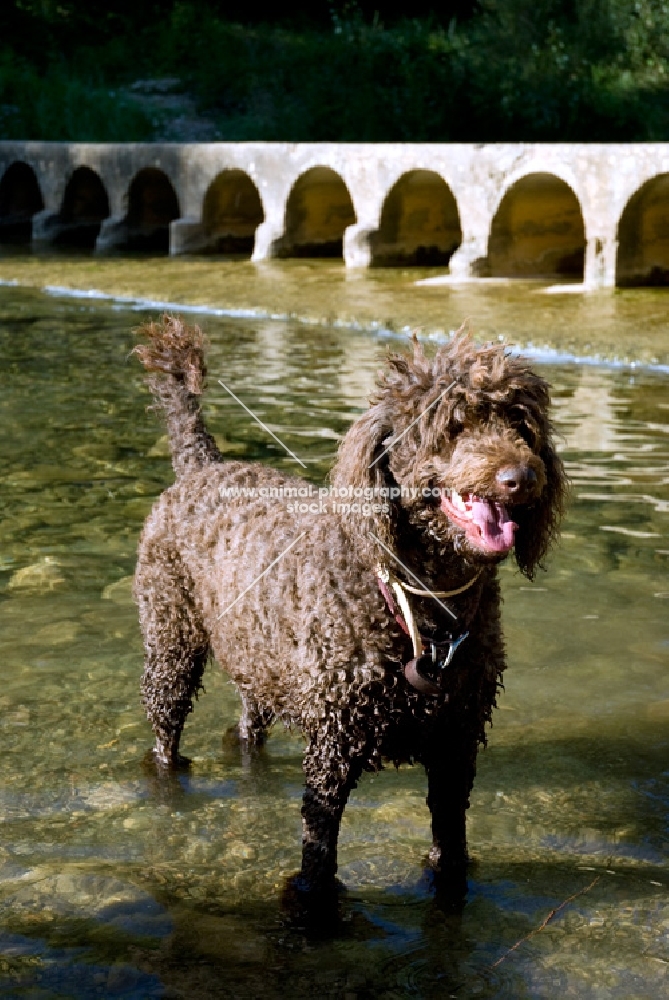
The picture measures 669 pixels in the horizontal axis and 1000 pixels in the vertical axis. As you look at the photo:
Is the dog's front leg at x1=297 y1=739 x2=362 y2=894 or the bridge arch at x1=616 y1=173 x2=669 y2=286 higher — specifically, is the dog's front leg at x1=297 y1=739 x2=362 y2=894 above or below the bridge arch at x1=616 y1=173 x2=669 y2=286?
below

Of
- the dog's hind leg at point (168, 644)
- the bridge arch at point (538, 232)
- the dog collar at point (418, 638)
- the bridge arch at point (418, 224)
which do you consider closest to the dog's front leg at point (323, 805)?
the dog collar at point (418, 638)

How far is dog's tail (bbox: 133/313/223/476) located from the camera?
15.5 feet

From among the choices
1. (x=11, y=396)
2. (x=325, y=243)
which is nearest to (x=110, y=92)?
(x=325, y=243)

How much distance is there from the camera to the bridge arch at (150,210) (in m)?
22.0

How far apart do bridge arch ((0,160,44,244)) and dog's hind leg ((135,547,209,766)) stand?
2163cm

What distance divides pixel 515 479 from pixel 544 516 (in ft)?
1.15

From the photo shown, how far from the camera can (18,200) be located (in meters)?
26.5

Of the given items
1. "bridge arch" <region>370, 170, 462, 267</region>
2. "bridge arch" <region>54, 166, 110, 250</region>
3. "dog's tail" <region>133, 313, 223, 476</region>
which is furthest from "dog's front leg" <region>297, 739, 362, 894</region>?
"bridge arch" <region>54, 166, 110, 250</region>

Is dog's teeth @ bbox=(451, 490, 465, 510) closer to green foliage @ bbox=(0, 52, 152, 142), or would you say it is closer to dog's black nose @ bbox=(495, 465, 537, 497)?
dog's black nose @ bbox=(495, 465, 537, 497)

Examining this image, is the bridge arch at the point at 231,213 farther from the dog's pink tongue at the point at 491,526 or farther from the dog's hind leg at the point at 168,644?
the dog's pink tongue at the point at 491,526

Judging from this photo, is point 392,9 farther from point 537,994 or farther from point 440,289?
point 537,994

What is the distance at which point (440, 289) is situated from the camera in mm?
15734

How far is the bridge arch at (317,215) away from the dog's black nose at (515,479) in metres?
16.3

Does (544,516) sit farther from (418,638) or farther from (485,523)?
(418,638)
